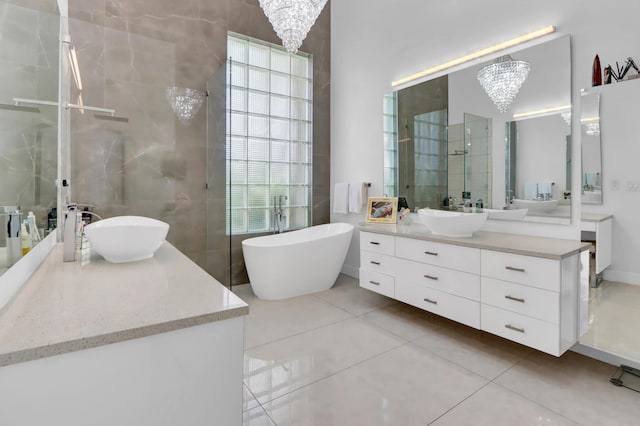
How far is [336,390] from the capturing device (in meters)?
1.83

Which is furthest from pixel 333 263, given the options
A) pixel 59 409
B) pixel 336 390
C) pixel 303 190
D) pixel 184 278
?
pixel 59 409

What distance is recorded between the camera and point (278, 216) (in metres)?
3.93

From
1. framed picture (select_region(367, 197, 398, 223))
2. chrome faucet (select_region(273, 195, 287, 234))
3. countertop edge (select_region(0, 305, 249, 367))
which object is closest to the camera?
countertop edge (select_region(0, 305, 249, 367))

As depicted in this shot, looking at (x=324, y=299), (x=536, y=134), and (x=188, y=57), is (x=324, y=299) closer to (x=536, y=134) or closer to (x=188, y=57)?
(x=536, y=134)

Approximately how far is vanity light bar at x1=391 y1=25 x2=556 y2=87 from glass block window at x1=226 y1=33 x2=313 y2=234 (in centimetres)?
132

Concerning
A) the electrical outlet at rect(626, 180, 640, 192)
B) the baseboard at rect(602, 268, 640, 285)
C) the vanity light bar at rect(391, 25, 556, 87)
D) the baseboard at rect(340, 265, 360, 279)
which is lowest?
the baseboard at rect(340, 265, 360, 279)

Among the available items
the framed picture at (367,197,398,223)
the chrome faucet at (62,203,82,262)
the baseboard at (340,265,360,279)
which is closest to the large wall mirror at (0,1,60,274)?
the chrome faucet at (62,203,82,262)

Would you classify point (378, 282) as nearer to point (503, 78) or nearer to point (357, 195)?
point (357, 195)

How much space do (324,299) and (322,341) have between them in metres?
0.90

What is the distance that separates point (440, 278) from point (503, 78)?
165cm

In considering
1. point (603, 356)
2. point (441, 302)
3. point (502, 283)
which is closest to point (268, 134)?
point (441, 302)

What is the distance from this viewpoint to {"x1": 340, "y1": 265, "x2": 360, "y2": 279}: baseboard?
4.08m

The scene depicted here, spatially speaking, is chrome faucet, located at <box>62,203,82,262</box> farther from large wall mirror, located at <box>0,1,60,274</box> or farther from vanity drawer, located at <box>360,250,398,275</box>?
vanity drawer, located at <box>360,250,398,275</box>

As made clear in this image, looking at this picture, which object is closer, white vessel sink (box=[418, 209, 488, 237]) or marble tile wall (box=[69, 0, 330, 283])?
white vessel sink (box=[418, 209, 488, 237])
